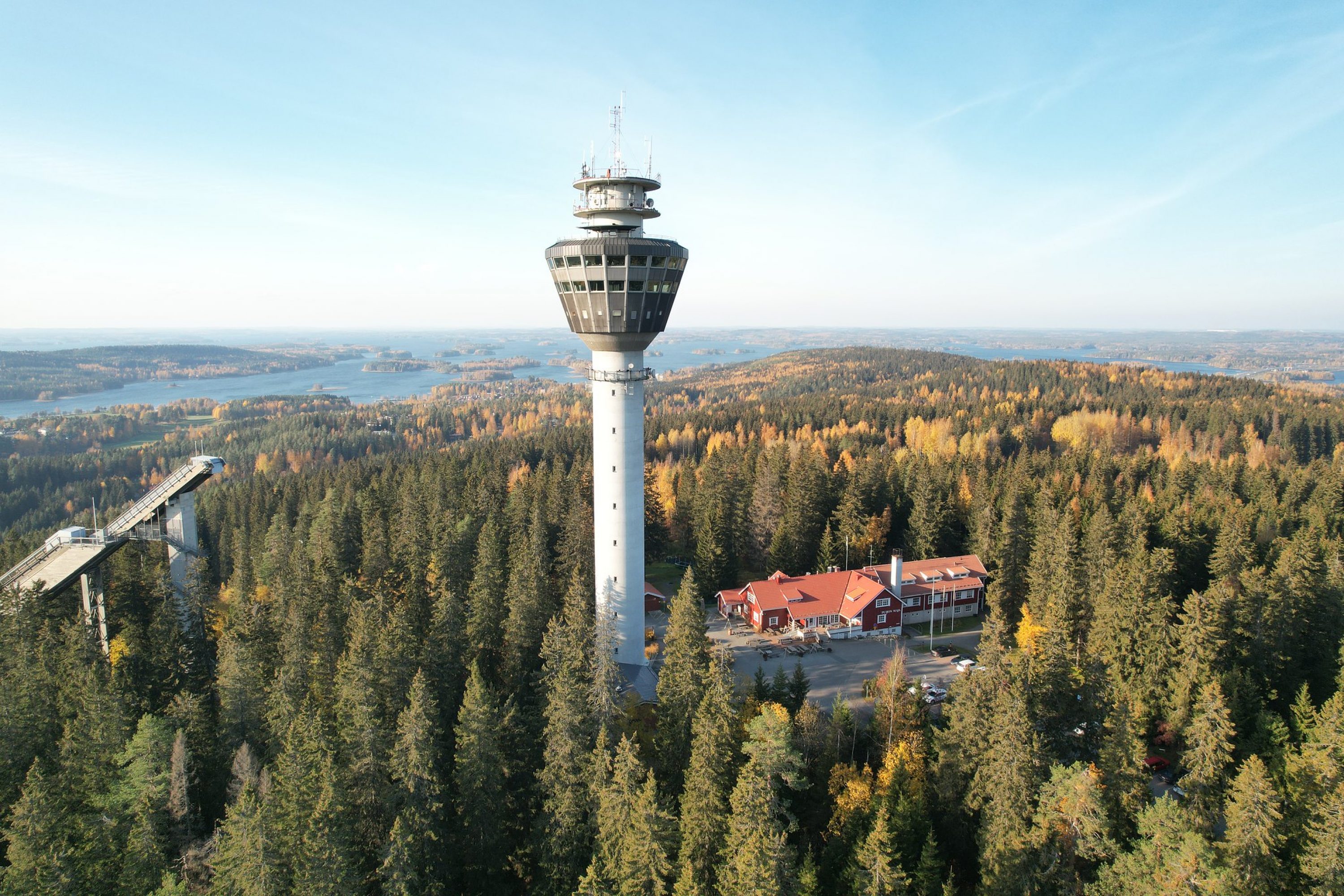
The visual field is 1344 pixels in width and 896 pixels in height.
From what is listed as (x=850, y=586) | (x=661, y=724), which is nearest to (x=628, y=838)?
(x=661, y=724)

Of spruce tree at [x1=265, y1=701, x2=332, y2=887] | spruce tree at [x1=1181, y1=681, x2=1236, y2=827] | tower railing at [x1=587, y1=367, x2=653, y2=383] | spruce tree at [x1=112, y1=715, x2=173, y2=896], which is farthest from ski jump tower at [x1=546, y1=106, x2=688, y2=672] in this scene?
spruce tree at [x1=1181, y1=681, x2=1236, y2=827]

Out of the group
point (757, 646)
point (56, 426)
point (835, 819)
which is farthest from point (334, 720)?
point (56, 426)

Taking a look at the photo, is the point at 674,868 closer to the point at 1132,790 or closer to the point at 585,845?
→ the point at 585,845

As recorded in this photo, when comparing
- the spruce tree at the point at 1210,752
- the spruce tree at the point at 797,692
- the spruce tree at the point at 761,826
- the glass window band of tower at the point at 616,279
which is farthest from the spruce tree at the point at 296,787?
the spruce tree at the point at 1210,752

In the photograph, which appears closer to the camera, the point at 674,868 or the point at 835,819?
the point at 674,868

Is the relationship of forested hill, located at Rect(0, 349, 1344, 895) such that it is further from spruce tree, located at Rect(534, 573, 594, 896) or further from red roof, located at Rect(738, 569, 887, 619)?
red roof, located at Rect(738, 569, 887, 619)
